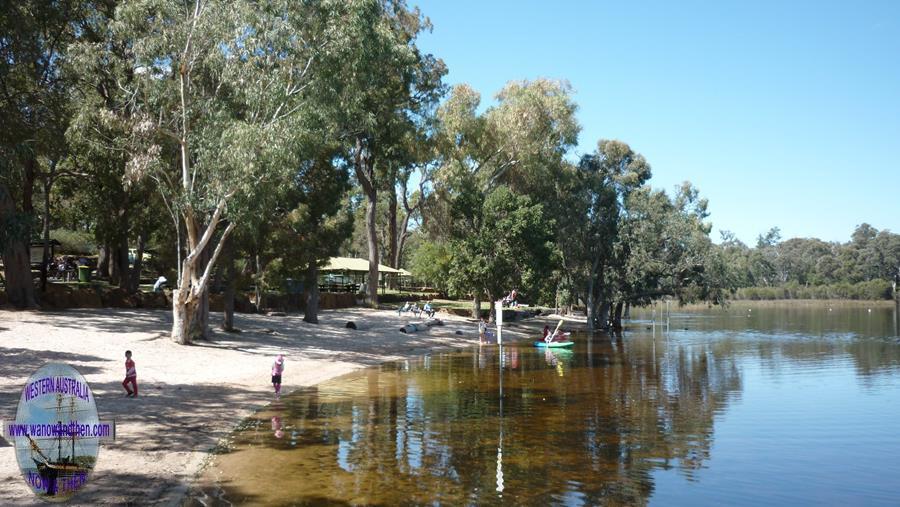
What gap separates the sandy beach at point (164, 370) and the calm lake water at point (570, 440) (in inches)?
42.2

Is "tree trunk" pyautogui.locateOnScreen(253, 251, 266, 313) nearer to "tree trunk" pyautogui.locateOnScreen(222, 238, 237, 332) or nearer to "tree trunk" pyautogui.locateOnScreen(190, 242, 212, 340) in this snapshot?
"tree trunk" pyautogui.locateOnScreen(222, 238, 237, 332)

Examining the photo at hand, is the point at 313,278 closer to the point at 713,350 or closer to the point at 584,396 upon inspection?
the point at 584,396

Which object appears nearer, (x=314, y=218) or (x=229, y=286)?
(x=229, y=286)

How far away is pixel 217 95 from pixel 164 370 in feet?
40.2

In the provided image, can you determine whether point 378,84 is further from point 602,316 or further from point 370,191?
point 602,316

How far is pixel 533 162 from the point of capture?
193ft

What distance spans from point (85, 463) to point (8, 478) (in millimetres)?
2055

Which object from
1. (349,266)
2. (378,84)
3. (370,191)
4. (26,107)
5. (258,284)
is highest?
(378,84)

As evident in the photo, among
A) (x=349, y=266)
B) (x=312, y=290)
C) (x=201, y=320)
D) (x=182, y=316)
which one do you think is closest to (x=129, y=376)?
(x=182, y=316)

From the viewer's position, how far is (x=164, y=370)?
2448cm

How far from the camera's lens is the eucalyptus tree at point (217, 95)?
27531 millimetres

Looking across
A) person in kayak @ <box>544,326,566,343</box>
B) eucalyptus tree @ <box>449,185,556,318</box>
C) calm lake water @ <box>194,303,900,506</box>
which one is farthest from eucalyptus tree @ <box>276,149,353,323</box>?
eucalyptus tree @ <box>449,185,556,318</box>

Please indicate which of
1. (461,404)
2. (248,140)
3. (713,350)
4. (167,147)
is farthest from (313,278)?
(713,350)

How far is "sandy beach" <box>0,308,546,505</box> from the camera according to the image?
40.7 ft
